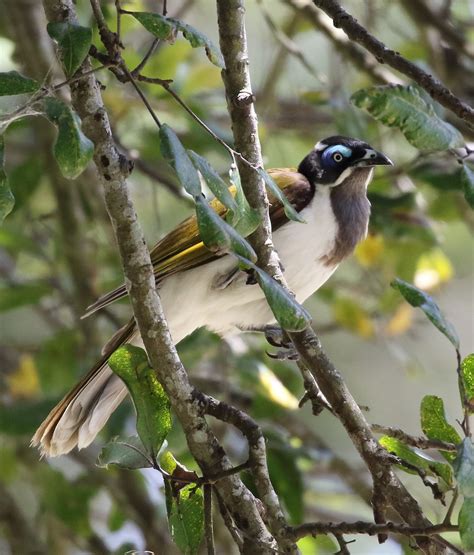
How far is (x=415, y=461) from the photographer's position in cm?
223

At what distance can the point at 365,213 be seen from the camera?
371cm

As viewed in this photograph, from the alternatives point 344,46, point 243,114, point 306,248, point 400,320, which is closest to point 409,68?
point 243,114

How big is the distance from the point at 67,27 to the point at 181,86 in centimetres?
247

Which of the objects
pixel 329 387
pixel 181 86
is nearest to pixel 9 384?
pixel 181 86

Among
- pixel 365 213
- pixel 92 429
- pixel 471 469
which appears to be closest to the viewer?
pixel 471 469

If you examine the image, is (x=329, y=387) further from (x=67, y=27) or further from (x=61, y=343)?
(x=61, y=343)

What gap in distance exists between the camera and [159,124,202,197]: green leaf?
6.09ft

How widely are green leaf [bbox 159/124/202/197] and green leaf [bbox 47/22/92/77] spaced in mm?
198

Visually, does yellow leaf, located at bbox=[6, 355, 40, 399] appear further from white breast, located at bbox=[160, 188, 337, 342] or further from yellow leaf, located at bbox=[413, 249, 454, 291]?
yellow leaf, located at bbox=[413, 249, 454, 291]

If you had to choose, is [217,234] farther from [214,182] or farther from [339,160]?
[339,160]

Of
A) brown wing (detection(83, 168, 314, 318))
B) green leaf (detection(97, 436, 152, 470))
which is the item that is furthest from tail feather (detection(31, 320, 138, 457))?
green leaf (detection(97, 436, 152, 470))

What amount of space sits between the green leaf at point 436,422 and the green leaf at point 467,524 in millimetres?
289

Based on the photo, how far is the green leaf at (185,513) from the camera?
2146 mm

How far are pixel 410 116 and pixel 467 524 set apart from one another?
81 cm
